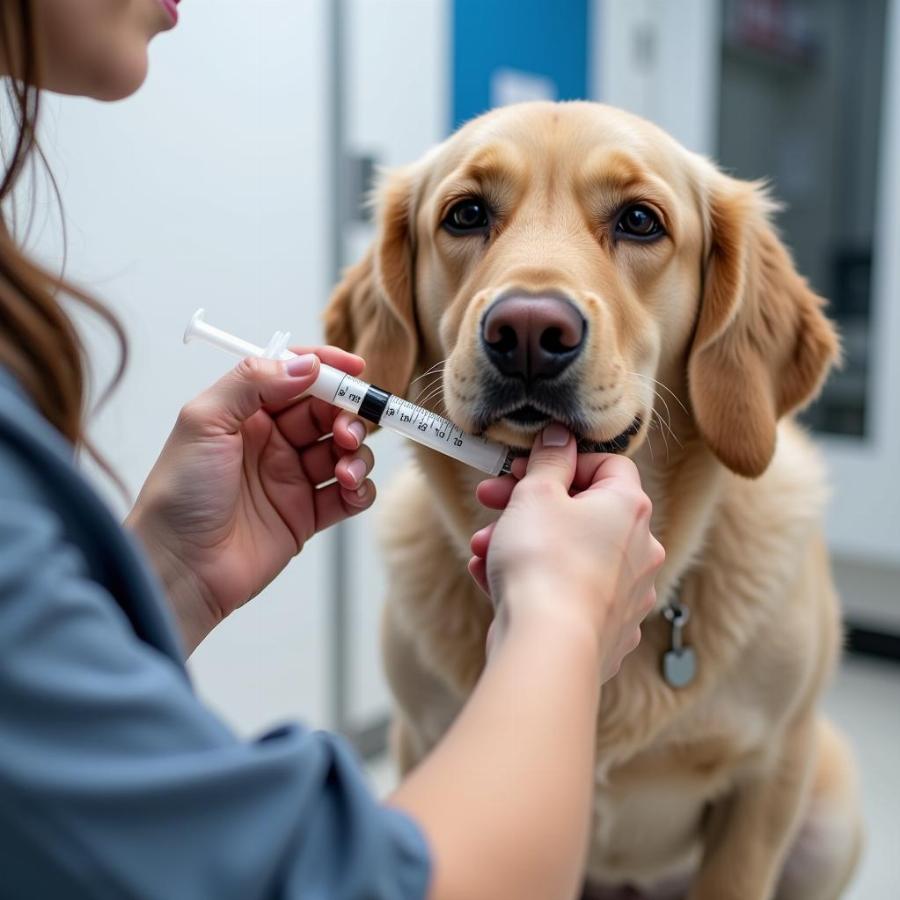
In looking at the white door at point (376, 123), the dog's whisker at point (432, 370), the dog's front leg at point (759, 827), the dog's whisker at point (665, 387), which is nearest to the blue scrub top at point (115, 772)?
the dog's whisker at point (665, 387)

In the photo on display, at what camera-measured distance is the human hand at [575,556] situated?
68 centimetres

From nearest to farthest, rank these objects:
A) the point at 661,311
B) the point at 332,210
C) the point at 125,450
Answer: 1. the point at 661,311
2. the point at 125,450
3. the point at 332,210

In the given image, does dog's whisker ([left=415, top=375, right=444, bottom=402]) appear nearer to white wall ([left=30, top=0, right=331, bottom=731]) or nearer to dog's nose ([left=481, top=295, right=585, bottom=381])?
dog's nose ([left=481, top=295, right=585, bottom=381])

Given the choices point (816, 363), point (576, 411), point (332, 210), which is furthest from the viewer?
point (332, 210)

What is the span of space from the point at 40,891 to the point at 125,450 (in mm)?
1483

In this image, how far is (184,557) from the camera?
1.07 meters

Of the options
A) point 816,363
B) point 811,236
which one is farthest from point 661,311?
point 811,236

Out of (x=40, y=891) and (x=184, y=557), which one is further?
(x=184, y=557)

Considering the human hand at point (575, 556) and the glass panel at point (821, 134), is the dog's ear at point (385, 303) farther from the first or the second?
the glass panel at point (821, 134)

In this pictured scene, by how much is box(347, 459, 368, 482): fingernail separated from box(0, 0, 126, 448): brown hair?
45 cm

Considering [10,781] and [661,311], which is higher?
[661,311]

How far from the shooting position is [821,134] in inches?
134

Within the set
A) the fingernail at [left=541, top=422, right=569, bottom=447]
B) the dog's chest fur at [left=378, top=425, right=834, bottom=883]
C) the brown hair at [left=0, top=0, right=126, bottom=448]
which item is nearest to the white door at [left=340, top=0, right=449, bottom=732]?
the dog's chest fur at [left=378, top=425, right=834, bottom=883]

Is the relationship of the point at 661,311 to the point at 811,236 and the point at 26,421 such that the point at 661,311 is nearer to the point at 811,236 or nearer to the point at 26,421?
the point at 26,421
